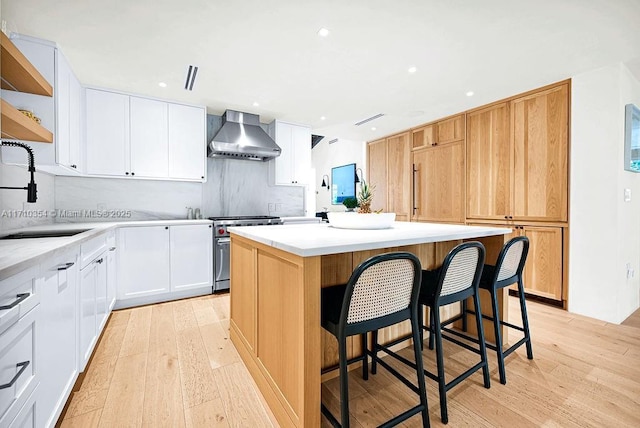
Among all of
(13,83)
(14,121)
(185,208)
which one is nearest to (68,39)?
(13,83)

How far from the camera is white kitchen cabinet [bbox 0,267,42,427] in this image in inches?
35.9

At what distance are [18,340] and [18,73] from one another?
6.28ft

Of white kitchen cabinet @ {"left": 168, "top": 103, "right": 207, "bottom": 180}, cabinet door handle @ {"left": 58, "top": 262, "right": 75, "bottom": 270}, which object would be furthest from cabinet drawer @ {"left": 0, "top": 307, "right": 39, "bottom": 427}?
white kitchen cabinet @ {"left": 168, "top": 103, "right": 207, "bottom": 180}

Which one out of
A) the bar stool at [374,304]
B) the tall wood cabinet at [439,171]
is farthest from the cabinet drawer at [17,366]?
the tall wood cabinet at [439,171]

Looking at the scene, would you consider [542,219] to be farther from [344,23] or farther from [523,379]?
[344,23]

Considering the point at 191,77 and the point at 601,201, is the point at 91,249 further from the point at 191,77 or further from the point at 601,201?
the point at 601,201

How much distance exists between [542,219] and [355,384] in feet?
9.39

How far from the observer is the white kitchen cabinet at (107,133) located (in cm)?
311

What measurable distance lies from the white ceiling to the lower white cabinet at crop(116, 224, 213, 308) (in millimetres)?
1646

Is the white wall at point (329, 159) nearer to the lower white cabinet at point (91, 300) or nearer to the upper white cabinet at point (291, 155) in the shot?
the upper white cabinet at point (291, 155)

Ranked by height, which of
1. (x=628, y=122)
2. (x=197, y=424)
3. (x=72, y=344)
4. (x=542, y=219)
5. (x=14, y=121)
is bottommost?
(x=197, y=424)

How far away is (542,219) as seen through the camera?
10.5 ft

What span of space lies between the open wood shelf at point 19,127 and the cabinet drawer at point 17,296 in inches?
41.6

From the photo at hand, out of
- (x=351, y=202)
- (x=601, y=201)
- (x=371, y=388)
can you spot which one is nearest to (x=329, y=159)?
(x=601, y=201)
